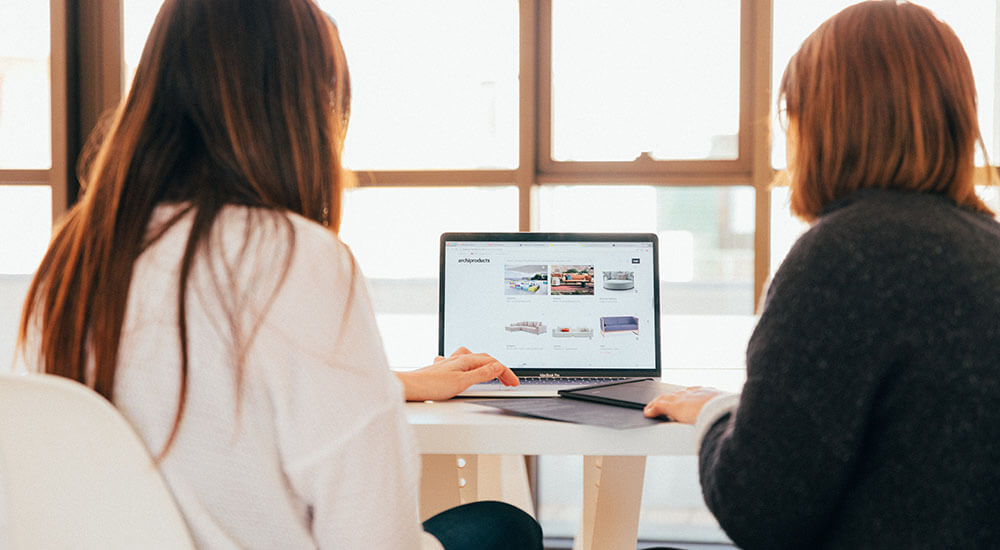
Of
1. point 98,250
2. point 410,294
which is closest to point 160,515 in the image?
point 98,250

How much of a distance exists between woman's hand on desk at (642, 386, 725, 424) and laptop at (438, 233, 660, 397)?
389 millimetres

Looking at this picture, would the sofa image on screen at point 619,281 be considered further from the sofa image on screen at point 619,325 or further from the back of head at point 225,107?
the back of head at point 225,107

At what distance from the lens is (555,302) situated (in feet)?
5.18

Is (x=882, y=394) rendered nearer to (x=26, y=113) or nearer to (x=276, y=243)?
(x=276, y=243)

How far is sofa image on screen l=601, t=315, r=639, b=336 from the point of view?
1.57 meters

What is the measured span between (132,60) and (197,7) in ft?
6.19

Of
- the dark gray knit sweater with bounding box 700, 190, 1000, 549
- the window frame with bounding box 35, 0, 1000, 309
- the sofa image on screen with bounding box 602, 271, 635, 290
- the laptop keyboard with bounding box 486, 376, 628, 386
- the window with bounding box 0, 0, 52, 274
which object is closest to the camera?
the dark gray knit sweater with bounding box 700, 190, 1000, 549

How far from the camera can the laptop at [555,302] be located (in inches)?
61.6

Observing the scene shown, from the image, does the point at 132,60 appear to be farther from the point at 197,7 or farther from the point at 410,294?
the point at 197,7

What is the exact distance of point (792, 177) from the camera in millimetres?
941

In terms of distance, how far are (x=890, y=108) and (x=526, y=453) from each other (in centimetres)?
60

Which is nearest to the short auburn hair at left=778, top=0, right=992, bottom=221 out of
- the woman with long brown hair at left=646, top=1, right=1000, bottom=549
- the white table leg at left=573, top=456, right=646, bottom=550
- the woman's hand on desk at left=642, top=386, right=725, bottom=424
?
the woman with long brown hair at left=646, top=1, right=1000, bottom=549

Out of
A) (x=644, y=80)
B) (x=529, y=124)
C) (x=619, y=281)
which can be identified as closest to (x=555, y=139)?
(x=529, y=124)

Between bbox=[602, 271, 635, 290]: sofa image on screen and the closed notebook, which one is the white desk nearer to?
the closed notebook
